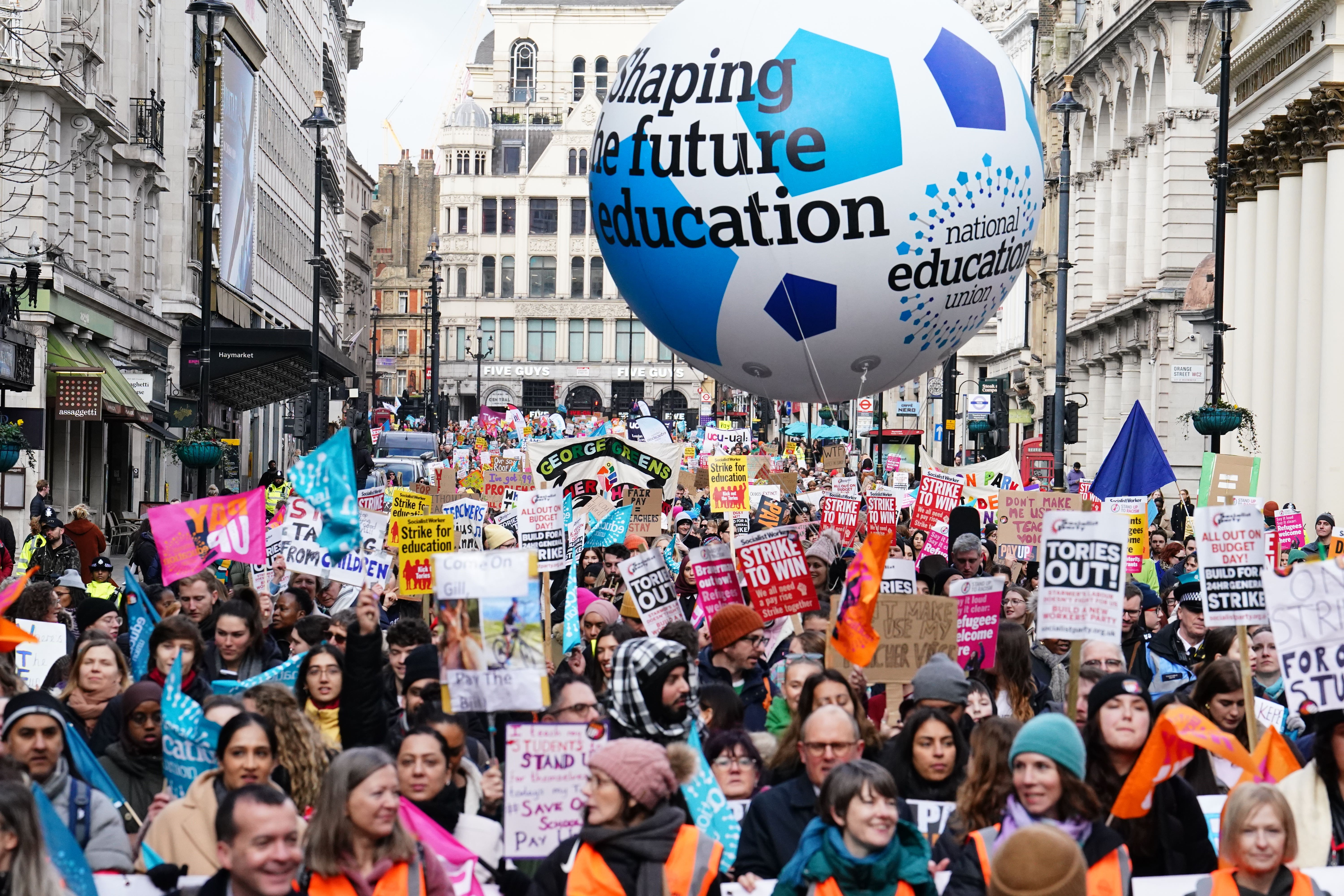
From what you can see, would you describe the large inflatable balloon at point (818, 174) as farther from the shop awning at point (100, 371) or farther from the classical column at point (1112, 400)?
the classical column at point (1112, 400)

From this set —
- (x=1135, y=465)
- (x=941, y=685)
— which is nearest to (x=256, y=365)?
(x=1135, y=465)

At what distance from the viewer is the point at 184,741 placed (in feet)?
24.3

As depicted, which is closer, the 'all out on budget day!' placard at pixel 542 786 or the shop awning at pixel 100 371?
the 'all out on budget day!' placard at pixel 542 786

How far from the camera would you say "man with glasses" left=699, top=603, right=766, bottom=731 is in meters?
9.87

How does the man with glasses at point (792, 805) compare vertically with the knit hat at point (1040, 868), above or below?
below

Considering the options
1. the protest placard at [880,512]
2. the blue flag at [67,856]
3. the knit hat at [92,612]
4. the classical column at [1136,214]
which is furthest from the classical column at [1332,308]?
the blue flag at [67,856]

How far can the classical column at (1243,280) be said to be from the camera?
3944 cm

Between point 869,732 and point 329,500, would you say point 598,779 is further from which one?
point 329,500

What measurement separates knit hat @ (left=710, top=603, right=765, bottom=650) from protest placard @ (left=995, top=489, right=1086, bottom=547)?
730 cm

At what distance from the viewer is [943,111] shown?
35.4ft

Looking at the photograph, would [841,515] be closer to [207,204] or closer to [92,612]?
[92,612]

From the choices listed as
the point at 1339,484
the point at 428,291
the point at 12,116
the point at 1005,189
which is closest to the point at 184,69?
the point at 12,116

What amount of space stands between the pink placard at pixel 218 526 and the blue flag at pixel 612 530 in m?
5.76

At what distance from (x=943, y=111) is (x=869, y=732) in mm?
4036
